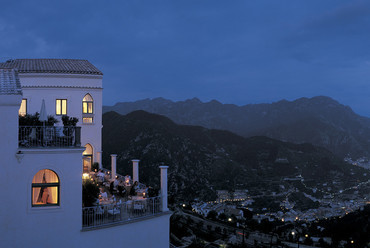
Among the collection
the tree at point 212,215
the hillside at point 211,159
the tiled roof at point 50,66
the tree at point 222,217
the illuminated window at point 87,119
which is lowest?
the tree at point 222,217

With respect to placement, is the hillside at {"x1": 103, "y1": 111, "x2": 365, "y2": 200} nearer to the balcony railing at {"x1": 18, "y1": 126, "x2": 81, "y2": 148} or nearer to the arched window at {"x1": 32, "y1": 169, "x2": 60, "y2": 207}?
the balcony railing at {"x1": 18, "y1": 126, "x2": 81, "y2": 148}

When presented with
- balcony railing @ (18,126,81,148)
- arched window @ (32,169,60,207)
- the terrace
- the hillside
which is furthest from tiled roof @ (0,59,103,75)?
the hillside

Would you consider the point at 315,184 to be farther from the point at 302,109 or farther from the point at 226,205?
the point at 302,109

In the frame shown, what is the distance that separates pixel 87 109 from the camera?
21484 mm

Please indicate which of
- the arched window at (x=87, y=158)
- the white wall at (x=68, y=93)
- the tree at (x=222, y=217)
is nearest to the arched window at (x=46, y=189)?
the arched window at (x=87, y=158)

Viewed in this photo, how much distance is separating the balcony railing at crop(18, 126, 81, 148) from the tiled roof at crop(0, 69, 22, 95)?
124cm

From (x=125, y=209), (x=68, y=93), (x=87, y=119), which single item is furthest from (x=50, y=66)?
(x=125, y=209)

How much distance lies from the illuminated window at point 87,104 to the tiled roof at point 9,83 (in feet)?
32.8

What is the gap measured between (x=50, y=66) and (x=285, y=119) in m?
145

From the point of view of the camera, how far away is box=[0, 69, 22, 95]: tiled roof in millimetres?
9844

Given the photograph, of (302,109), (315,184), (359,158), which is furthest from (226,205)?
(302,109)

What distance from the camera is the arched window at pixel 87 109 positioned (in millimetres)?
21337

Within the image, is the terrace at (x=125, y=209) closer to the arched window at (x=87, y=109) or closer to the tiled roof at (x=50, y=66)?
the arched window at (x=87, y=109)

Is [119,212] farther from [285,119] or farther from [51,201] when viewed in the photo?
[285,119]
